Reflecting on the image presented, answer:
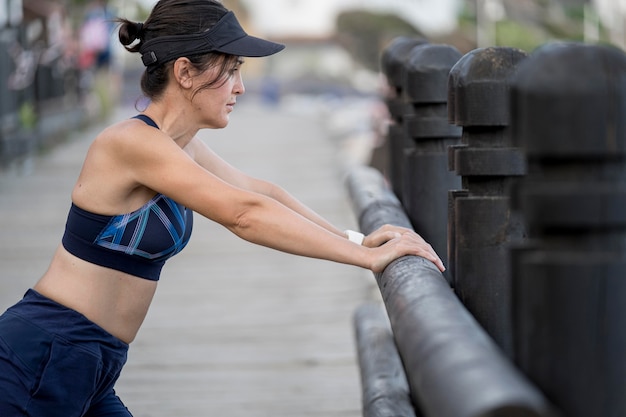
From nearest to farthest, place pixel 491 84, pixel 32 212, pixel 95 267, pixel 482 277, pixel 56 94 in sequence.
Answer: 1. pixel 491 84
2. pixel 482 277
3. pixel 95 267
4. pixel 32 212
5. pixel 56 94

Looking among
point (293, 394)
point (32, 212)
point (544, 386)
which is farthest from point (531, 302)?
point (32, 212)

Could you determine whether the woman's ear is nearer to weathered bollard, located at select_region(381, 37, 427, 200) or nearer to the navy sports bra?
the navy sports bra

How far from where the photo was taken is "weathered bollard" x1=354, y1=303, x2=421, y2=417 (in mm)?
3852

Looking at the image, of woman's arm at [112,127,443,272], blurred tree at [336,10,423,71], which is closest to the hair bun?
woman's arm at [112,127,443,272]

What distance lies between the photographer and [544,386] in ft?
6.50

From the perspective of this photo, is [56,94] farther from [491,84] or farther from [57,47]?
[491,84]

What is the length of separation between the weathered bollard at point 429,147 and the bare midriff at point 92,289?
4.04 feet

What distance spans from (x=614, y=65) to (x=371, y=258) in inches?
45.8

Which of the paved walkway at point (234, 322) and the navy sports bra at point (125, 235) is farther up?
the navy sports bra at point (125, 235)

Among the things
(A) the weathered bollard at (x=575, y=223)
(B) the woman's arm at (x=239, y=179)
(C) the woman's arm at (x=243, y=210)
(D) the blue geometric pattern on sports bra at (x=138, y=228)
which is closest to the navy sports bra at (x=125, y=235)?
(D) the blue geometric pattern on sports bra at (x=138, y=228)

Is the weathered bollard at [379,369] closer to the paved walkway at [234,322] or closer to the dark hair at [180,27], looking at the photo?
the paved walkway at [234,322]

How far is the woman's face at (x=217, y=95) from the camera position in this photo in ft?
10.6

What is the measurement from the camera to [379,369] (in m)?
4.50

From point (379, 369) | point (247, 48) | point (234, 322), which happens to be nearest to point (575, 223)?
point (247, 48)
